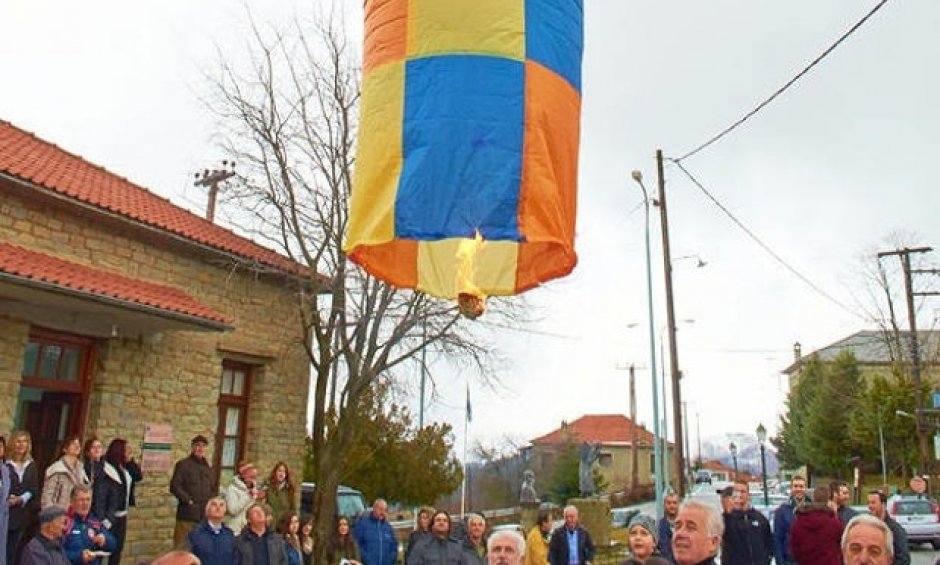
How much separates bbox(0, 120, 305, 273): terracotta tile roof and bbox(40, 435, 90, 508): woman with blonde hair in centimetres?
307

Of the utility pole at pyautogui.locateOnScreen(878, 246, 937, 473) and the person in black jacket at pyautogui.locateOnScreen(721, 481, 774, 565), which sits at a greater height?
the utility pole at pyautogui.locateOnScreen(878, 246, 937, 473)

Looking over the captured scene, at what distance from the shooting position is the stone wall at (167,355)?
9.08m

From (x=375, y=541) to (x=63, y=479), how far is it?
11.3 feet

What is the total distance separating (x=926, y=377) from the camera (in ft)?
108

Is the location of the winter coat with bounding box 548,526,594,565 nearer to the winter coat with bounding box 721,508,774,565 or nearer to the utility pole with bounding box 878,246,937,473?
the winter coat with bounding box 721,508,774,565

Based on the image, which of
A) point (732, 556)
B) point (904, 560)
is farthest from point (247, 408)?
point (904, 560)

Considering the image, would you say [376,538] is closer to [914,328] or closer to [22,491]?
[22,491]

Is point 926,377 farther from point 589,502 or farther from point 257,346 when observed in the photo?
point 257,346

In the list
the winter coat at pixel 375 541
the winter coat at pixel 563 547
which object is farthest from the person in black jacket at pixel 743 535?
the winter coat at pixel 375 541

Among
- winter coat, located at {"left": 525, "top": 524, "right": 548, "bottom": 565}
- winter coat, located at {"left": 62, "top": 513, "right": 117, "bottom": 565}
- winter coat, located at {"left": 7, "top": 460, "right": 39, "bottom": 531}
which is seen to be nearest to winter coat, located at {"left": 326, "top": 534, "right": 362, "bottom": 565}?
winter coat, located at {"left": 525, "top": 524, "right": 548, "bottom": 565}

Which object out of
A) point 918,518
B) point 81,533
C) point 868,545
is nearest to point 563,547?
point 81,533

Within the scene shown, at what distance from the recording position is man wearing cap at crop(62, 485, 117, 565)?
6.99m

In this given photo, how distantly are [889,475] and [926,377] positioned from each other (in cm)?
1028

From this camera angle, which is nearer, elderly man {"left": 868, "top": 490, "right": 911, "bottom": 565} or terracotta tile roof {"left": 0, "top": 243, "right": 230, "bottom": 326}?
elderly man {"left": 868, "top": 490, "right": 911, "bottom": 565}
